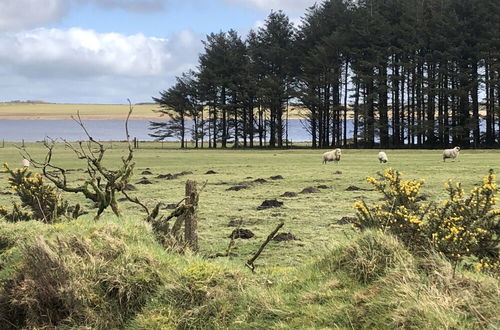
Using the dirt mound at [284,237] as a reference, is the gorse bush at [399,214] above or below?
→ above

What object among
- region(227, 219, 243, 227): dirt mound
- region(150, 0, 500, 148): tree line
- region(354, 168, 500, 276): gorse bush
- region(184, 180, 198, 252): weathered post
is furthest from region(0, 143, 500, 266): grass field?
region(150, 0, 500, 148): tree line

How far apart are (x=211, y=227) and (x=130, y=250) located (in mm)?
7240

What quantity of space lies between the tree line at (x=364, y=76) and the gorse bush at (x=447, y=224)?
5349 centimetres

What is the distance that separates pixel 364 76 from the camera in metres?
64.4

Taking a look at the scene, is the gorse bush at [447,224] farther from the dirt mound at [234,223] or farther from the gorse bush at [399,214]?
the dirt mound at [234,223]

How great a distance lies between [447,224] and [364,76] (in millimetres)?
58346

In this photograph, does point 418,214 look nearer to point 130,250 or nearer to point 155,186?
point 130,250

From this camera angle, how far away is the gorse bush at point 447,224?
7605mm

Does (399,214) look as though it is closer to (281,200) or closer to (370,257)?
(370,257)

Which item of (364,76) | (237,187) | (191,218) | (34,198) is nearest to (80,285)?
(191,218)

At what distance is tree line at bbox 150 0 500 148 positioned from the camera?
6156 cm

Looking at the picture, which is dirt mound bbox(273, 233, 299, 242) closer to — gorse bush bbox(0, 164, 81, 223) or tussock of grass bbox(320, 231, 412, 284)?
gorse bush bbox(0, 164, 81, 223)

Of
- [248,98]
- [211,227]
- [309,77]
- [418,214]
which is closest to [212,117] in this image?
[248,98]

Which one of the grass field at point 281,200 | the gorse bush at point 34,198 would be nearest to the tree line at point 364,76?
the grass field at point 281,200
